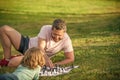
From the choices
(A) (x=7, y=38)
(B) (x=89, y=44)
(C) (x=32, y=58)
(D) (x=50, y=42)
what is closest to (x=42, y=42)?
(D) (x=50, y=42)

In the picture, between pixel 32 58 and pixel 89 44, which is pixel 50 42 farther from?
pixel 89 44

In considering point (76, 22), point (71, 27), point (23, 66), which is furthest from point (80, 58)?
point (76, 22)

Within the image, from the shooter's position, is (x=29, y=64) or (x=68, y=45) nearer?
(x=29, y=64)

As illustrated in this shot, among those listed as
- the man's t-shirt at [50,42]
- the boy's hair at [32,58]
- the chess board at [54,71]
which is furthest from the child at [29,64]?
the man's t-shirt at [50,42]

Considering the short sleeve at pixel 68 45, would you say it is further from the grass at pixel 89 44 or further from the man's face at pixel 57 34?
the grass at pixel 89 44

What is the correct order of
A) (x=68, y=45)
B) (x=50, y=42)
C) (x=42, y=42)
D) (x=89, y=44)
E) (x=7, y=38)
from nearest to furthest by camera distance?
1. (x=42, y=42)
2. (x=50, y=42)
3. (x=68, y=45)
4. (x=7, y=38)
5. (x=89, y=44)

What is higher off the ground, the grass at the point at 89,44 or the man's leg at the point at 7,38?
the man's leg at the point at 7,38

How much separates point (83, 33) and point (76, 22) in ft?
10.9

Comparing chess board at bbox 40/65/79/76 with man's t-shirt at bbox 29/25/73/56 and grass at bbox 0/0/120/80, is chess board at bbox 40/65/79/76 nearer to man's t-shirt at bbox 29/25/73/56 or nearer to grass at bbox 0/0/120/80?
grass at bbox 0/0/120/80

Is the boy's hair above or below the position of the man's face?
below

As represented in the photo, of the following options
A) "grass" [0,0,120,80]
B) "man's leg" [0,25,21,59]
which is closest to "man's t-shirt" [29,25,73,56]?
"man's leg" [0,25,21,59]

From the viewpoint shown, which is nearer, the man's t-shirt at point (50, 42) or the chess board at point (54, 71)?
the chess board at point (54, 71)

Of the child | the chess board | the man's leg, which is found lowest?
the chess board

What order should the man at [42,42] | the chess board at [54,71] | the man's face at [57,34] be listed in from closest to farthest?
the man's face at [57,34], the chess board at [54,71], the man at [42,42]
